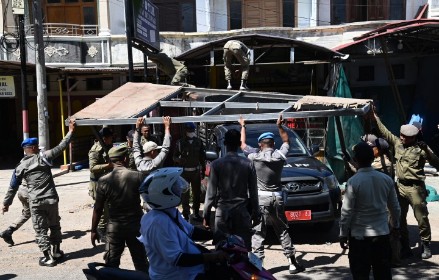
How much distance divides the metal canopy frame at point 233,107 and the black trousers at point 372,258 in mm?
1617

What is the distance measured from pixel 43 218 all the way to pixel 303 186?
3829 mm

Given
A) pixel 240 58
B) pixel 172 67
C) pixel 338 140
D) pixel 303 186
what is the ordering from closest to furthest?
1. pixel 303 186
2. pixel 172 67
3. pixel 240 58
4. pixel 338 140

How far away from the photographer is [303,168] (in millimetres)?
7957

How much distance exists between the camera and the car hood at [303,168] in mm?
7762

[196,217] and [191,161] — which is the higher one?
[191,161]

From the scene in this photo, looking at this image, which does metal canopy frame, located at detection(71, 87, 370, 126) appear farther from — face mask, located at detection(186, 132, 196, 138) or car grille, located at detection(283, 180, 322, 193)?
face mask, located at detection(186, 132, 196, 138)

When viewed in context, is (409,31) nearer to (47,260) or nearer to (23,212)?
(23,212)

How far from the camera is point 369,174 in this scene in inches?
185

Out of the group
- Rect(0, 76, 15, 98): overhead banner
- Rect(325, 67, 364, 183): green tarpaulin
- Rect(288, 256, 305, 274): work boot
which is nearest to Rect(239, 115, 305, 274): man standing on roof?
Rect(288, 256, 305, 274): work boot

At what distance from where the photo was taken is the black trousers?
4625 millimetres

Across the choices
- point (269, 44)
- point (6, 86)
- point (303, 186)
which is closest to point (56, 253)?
point (303, 186)

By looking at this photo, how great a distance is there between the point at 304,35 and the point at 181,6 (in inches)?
199

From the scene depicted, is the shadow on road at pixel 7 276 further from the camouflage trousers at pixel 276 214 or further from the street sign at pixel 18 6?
the street sign at pixel 18 6

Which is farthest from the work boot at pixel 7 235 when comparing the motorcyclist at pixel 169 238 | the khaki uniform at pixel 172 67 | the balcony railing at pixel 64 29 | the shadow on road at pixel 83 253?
the balcony railing at pixel 64 29
